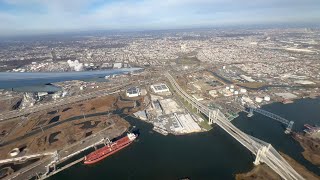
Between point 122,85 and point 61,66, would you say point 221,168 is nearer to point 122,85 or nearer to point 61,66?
point 122,85

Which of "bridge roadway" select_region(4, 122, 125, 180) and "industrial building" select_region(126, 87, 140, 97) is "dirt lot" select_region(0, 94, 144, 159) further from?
"industrial building" select_region(126, 87, 140, 97)

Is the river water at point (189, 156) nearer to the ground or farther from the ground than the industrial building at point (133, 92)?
nearer to the ground

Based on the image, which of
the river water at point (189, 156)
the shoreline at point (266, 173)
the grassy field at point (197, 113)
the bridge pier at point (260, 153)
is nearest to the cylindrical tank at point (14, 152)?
the river water at point (189, 156)

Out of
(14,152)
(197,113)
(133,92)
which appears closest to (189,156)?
(197,113)

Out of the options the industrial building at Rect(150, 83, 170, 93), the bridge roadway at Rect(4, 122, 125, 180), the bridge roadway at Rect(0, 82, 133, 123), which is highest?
the industrial building at Rect(150, 83, 170, 93)

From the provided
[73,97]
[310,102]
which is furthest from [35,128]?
[310,102]

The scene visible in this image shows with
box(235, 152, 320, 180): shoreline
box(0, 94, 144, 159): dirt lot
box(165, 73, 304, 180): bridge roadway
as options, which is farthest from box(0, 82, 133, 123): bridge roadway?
box(235, 152, 320, 180): shoreline

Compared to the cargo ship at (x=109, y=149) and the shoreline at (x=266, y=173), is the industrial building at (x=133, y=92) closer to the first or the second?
the cargo ship at (x=109, y=149)
